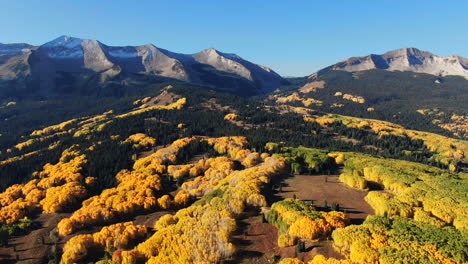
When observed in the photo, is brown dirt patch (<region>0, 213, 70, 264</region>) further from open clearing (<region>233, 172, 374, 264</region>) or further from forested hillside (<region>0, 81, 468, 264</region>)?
open clearing (<region>233, 172, 374, 264</region>)

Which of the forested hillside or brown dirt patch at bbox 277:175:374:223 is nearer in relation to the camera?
the forested hillside

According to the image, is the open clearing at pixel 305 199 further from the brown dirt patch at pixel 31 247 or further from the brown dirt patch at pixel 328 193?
the brown dirt patch at pixel 31 247

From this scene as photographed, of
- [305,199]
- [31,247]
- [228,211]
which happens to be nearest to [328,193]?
[305,199]

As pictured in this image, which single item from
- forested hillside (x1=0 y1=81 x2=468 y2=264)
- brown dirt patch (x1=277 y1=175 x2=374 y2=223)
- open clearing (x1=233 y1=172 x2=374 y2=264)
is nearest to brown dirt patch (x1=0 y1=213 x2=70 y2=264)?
forested hillside (x1=0 y1=81 x2=468 y2=264)

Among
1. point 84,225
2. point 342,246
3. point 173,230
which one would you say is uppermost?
point 342,246

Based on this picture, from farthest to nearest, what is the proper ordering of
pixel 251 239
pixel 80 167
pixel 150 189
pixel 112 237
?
pixel 80 167 < pixel 150 189 < pixel 112 237 < pixel 251 239

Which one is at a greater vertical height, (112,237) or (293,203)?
(293,203)

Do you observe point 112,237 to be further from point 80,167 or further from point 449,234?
point 80,167

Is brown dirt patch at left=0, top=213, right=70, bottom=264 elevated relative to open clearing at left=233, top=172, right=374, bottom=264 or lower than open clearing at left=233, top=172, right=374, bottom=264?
lower

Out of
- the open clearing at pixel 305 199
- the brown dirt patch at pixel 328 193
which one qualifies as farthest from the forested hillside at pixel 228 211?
the brown dirt patch at pixel 328 193

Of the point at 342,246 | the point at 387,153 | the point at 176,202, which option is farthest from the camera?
the point at 387,153

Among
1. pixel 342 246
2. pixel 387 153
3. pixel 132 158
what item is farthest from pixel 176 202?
pixel 387 153
